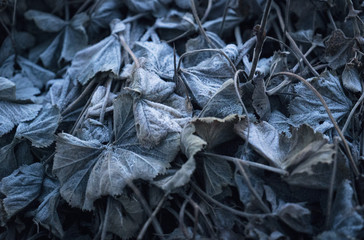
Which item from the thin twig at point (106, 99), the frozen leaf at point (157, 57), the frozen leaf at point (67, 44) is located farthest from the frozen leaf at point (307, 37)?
the frozen leaf at point (67, 44)

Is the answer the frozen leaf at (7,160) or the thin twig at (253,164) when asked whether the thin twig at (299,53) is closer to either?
the thin twig at (253,164)

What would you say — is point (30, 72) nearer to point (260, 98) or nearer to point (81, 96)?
point (81, 96)

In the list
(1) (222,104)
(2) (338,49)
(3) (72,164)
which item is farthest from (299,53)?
(3) (72,164)

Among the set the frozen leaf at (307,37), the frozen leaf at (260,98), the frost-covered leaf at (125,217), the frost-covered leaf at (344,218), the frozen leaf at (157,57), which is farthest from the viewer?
the frozen leaf at (307,37)

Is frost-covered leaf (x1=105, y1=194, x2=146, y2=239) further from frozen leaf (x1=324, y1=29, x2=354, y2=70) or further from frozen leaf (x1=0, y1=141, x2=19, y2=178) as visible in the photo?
frozen leaf (x1=324, y1=29, x2=354, y2=70)

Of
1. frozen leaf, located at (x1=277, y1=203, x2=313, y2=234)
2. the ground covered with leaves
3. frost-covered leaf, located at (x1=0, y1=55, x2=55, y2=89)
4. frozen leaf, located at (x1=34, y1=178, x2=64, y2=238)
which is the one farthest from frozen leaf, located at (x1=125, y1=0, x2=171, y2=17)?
frozen leaf, located at (x1=277, y1=203, x2=313, y2=234)

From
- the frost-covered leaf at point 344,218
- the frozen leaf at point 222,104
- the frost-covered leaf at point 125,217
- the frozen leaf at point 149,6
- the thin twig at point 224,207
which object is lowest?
the frost-covered leaf at point 125,217

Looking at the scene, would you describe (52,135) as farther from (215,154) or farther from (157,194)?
(215,154)

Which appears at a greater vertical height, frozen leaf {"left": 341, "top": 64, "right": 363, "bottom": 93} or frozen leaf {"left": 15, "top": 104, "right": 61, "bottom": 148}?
frozen leaf {"left": 341, "top": 64, "right": 363, "bottom": 93}
